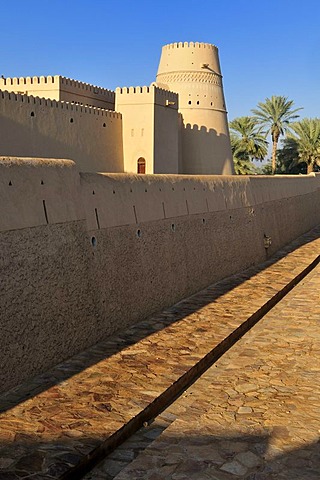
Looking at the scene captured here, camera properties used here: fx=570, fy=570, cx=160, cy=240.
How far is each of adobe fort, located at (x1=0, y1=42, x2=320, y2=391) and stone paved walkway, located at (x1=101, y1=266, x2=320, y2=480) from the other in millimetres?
1572

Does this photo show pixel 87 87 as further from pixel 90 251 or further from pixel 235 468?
pixel 235 468

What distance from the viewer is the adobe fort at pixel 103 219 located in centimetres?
608

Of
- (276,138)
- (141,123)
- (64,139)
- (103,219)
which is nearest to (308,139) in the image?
(276,138)

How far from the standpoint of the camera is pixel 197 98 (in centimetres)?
2350

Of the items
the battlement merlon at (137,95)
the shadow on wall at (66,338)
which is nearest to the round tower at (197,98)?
the battlement merlon at (137,95)

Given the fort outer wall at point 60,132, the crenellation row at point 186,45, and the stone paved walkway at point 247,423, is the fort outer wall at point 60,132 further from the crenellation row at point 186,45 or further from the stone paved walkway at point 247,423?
the stone paved walkway at point 247,423

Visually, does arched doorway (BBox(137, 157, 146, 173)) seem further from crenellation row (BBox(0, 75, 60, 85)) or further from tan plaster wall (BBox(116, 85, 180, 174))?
crenellation row (BBox(0, 75, 60, 85))

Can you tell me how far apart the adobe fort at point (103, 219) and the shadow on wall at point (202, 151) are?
1996 millimetres

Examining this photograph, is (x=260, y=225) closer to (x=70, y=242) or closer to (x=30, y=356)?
(x=70, y=242)

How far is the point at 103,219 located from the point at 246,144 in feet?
89.9

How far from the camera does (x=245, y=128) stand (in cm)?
3422

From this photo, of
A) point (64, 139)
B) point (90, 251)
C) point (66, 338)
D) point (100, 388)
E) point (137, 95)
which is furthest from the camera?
point (137, 95)

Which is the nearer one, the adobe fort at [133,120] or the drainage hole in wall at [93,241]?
the drainage hole in wall at [93,241]

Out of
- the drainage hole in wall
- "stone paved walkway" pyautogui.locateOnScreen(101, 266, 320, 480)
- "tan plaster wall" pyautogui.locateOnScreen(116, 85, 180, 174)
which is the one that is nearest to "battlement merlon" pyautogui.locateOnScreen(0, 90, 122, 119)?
"tan plaster wall" pyautogui.locateOnScreen(116, 85, 180, 174)
